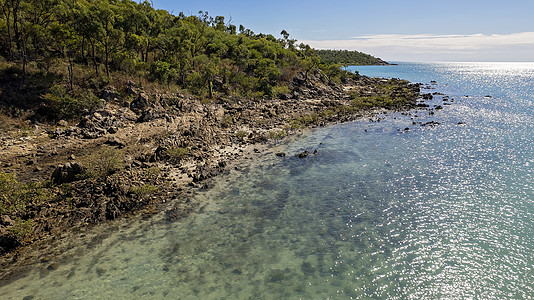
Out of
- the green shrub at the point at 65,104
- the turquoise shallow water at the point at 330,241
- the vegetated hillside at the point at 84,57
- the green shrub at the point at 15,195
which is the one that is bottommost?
the turquoise shallow water at the point at 330,241

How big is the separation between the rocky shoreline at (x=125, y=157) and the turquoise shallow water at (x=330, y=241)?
2.55 metres

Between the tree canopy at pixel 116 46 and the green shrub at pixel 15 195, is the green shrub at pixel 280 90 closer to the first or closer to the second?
the tree canopy at pixel 116 46

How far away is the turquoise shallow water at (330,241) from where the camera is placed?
1445 centimetres

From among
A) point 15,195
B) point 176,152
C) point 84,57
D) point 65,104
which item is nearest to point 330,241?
point 176,152

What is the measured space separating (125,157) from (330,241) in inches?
912

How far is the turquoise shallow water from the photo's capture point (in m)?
14.4

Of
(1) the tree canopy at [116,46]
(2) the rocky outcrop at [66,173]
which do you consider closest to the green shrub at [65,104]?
(1) the tree canopy at [116,46]

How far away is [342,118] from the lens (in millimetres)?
58125

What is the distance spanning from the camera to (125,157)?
2742 cm

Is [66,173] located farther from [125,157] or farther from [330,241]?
[330,241]

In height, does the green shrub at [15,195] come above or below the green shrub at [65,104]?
below

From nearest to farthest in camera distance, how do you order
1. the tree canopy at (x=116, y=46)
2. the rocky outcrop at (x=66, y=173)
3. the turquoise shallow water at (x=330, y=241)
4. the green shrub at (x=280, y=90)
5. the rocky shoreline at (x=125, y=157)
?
the turquoise shallow water at (x=330, y=241) → the rocky shoreline at (x=125, y=157) → the rocky outcrop at (x=66, y=173) → the tree canopy at (x=116, y=46) → the green shrub at (x=280, y=90)

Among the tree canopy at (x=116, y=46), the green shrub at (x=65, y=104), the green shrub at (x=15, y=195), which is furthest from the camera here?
the tree canopy at (x=116, y=46)

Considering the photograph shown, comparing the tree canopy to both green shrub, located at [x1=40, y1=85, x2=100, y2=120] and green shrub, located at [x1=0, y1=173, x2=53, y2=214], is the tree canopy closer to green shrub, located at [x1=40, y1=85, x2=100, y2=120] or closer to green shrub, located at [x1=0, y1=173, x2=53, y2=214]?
green shrub, located at [x1=40, y1=85, x2=100, y2=120]
